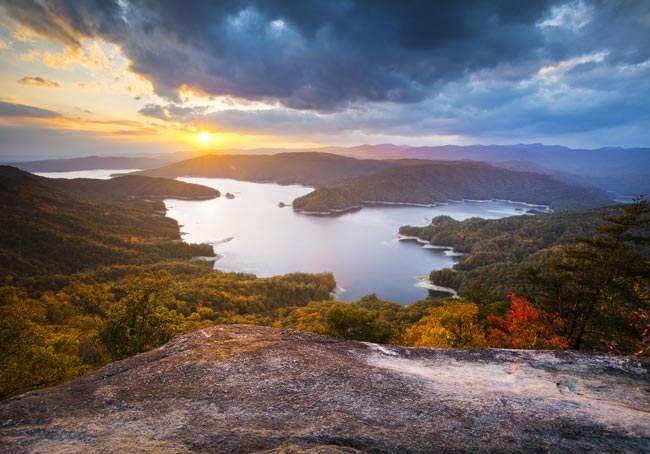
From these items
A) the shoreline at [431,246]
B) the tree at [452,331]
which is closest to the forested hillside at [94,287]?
the tree at [452,331]

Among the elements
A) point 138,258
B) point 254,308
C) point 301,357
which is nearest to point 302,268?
point 254,308

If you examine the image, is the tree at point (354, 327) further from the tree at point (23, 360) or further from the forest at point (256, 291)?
the tree at point (23, 360)

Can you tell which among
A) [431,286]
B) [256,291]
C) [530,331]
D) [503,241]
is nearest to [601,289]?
[530,331]

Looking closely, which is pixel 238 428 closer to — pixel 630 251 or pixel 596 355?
pixel 596 355

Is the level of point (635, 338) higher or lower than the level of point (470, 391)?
lower

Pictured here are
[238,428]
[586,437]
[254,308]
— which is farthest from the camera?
[254,308]

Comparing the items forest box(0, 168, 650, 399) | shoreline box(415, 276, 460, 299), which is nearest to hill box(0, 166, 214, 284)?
forest box(0, 168, 650, 399)

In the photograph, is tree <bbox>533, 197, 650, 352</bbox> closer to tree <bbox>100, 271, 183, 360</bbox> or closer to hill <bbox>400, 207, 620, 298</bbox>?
tree <bbox>100, 271, 183, 360</bbox>
